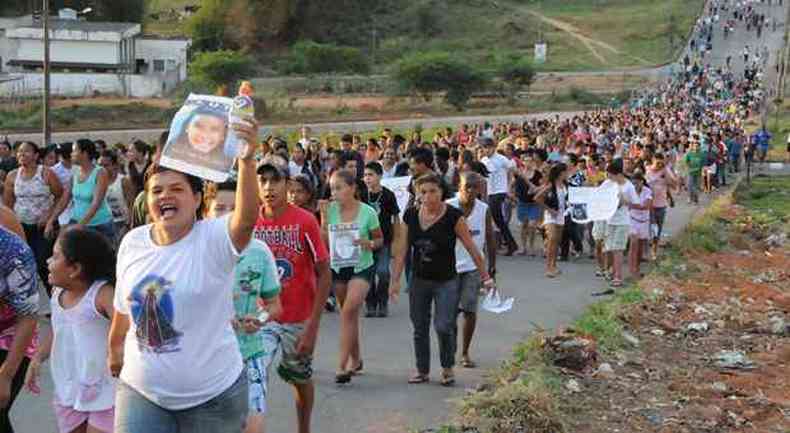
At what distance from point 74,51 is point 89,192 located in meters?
58.8

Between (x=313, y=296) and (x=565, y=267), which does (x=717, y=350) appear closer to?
(x=565, y=267)

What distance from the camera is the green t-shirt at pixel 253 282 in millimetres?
5547

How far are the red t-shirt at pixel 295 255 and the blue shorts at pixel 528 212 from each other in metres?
10.0

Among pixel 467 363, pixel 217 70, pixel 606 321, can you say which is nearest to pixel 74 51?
pixel 217 70

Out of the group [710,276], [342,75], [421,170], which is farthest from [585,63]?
[421,170]

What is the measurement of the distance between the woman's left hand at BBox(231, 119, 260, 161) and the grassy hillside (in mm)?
80200

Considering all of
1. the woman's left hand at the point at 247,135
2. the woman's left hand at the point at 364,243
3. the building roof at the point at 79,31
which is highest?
the building roof at the point at 79,31

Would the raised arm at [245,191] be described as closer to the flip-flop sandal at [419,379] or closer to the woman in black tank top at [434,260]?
the woman in black tank top at [434,260]

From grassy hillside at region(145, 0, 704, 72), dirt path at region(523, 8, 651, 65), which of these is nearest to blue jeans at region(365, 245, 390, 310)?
grassy hillside at region(145, 0, 704, 72)

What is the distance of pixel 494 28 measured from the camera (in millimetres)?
98812

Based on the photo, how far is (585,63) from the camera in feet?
277

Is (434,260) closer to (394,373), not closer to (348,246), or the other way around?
(348,246)

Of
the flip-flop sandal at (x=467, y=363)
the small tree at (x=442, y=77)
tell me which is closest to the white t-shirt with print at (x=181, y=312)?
the flip-flop sandal at (x=467, y=363)

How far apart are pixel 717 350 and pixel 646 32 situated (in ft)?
280
